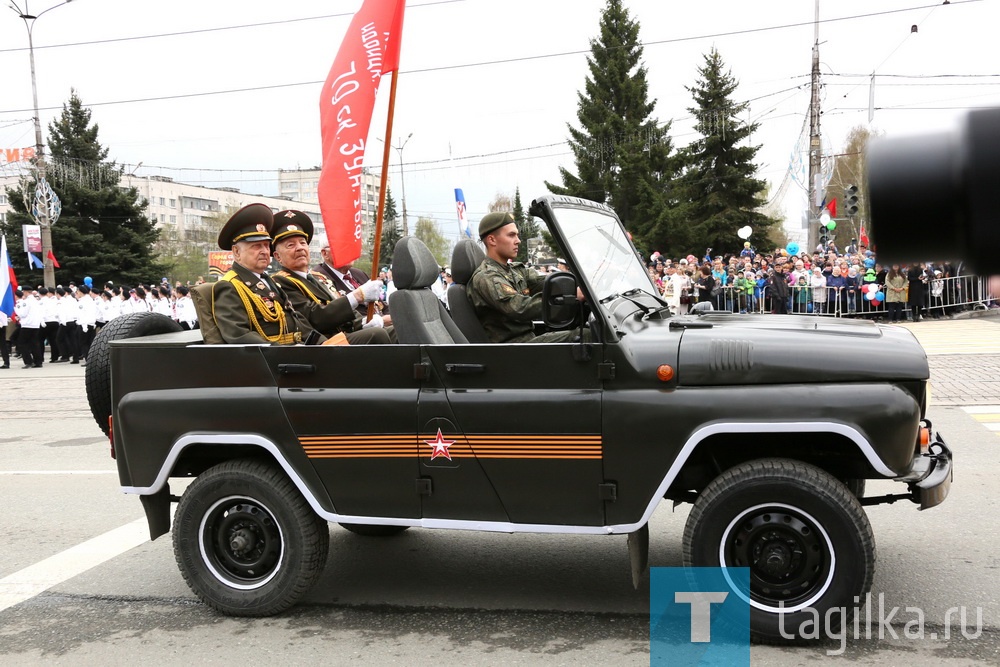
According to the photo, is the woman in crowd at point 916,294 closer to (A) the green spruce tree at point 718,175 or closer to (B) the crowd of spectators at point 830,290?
(B) the crowd of spectators at point 830,290

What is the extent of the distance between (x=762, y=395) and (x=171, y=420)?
288cm

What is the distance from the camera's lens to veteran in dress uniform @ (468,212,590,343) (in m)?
5.39

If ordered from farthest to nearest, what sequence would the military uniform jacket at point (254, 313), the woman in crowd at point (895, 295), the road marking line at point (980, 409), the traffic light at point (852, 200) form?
1. the woman in crowd at point (895, 295)
2. the road marking line at point (980, 409)
3. the military uniform jacket at point (254, 313)
4. the traffic light at point (852, 200)

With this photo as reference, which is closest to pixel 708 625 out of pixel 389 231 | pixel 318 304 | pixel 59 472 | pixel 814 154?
pixel 318 304

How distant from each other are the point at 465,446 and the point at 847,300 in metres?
19.0

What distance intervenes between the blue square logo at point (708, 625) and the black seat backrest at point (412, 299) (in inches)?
68.8

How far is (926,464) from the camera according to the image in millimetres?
4113

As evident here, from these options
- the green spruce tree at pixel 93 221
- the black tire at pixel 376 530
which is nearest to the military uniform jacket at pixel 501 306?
the black tire at pixel 376 530

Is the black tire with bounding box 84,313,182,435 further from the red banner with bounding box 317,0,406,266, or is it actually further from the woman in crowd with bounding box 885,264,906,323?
the woman in crowd with bounding box 885,264,906,323

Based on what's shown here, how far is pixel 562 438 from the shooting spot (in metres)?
4.11

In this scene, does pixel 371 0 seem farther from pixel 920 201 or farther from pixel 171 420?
pixel 920 201

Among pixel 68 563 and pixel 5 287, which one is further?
pixel 5 287

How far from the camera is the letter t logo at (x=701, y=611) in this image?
4078 millimetres

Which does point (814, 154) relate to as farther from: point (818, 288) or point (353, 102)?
point (353, 102)
